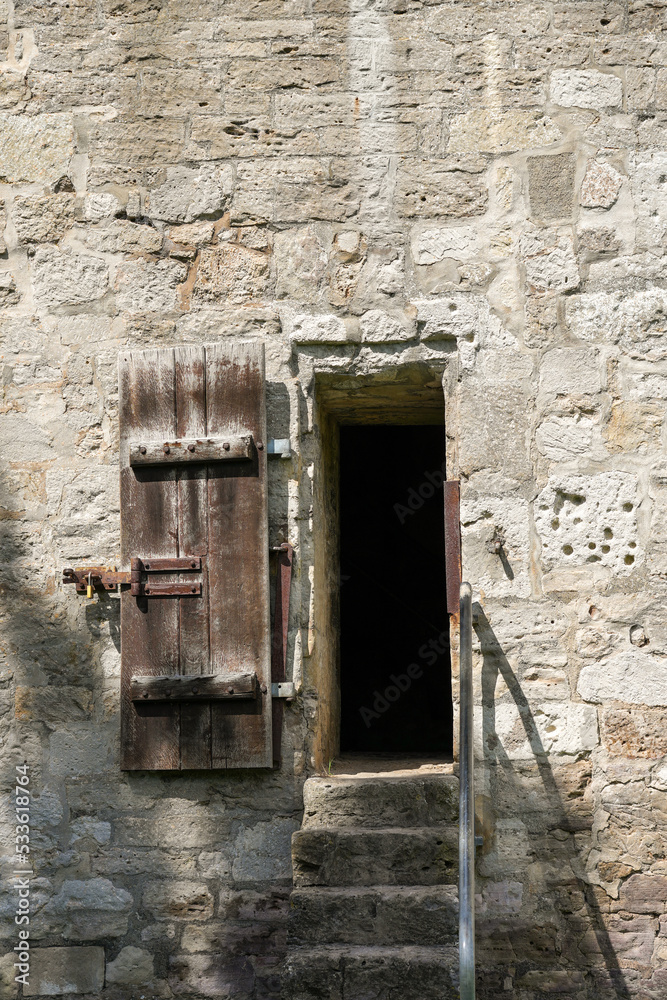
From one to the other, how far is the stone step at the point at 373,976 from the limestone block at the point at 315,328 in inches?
77.6

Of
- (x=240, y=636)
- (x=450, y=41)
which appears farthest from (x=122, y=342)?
(x=450, y=41)

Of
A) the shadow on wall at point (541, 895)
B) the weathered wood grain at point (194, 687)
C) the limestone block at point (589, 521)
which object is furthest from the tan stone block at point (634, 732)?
the weathered wood grain at point (194, 687)

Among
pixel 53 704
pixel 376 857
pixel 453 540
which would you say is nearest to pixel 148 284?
pixel 453 540

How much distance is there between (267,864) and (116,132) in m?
2.64

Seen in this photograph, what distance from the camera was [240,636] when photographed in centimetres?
337

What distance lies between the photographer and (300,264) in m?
3.60

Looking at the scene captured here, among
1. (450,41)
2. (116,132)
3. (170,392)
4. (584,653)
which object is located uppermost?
(450,41)

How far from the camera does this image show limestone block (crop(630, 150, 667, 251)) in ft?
11.5

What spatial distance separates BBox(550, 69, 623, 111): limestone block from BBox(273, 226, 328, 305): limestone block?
994 mm

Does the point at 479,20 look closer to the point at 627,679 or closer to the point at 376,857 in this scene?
the point at 627,679

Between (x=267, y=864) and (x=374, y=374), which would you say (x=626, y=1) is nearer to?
(x=374, y=374)

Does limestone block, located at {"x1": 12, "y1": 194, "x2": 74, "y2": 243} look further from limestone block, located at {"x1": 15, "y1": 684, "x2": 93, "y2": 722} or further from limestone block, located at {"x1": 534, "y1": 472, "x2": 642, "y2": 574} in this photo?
limestone block, located at {"x1": 534, "y1": 472, "x2": 642, "y2": 574}

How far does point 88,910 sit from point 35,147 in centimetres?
272

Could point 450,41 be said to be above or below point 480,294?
above
